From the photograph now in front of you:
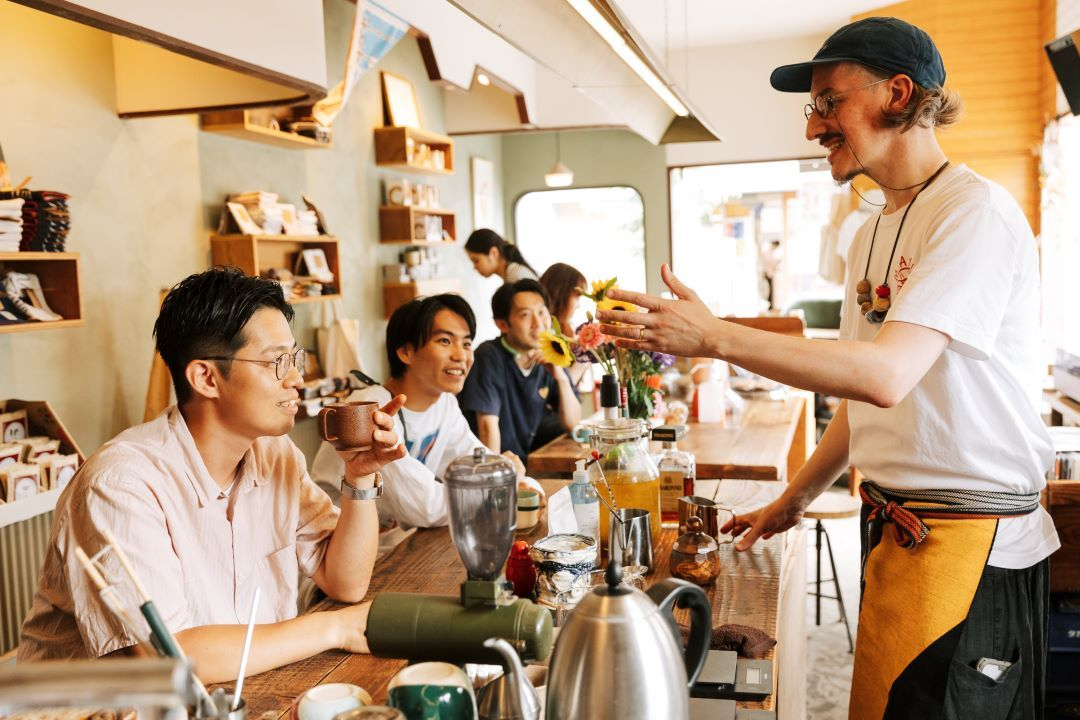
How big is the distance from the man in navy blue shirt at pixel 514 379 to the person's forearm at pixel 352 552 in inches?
79.5

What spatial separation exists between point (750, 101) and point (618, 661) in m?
7.95

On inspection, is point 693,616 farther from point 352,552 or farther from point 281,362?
point 281,362

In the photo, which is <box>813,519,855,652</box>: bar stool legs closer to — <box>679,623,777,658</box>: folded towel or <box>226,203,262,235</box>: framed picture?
<box>679,623,777,658</box>: folded towel

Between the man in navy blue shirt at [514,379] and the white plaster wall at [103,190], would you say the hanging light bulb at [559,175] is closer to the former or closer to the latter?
the white plaster wall at [103,190]

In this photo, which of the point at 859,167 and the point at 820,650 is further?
the point at 820,650

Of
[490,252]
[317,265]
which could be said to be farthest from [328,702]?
[490,252]

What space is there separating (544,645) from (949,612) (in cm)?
103

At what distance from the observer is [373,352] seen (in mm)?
6609

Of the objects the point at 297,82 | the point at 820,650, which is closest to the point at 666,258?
the point at 820,650

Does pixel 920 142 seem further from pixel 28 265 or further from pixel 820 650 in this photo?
pixel 28 265

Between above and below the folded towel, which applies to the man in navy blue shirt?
above

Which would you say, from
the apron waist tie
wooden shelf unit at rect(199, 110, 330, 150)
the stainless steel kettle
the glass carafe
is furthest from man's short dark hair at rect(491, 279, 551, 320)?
the stainless steel kettle

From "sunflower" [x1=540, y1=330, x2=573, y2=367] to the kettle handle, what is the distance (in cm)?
→ 208

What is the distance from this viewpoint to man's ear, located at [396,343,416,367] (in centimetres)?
308
